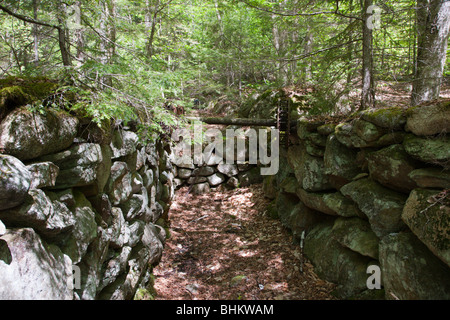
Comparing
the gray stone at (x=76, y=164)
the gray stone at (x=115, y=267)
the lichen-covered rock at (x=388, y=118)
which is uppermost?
the lichen-covered rock at (x=388, y=118)

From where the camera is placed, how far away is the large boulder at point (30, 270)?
2.06 m

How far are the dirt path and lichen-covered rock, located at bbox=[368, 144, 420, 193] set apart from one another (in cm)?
213

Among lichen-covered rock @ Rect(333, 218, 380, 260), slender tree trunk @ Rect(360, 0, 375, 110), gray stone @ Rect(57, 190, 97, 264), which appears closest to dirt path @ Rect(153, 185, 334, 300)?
lichen-covered rock @ Rect(333, 218, 380, 260)

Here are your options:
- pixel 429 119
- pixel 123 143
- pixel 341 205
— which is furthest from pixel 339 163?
pixel 123 143

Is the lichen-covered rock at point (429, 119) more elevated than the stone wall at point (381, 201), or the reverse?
the lichen-covered rock at point (429, 119)

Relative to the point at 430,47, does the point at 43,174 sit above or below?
below

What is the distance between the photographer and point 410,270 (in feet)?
10.7

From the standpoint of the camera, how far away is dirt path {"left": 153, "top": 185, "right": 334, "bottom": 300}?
4871mm

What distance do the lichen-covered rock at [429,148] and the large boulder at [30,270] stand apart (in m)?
4.36

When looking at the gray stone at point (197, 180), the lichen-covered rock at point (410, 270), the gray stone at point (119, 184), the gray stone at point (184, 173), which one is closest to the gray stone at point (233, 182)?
the gray stone at point (197, 180)

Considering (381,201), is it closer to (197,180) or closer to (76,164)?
(76,164)

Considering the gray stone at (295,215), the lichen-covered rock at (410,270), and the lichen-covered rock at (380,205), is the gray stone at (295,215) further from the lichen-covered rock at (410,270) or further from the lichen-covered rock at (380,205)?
the lichen-covered rock at (410,270)

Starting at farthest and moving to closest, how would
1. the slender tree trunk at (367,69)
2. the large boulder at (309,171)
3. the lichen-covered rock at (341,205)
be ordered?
the large boulder at (309,171)
the slender tree trunk at (367,69)
the lichen-covered rock at (341,205)

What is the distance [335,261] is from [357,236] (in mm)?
740
